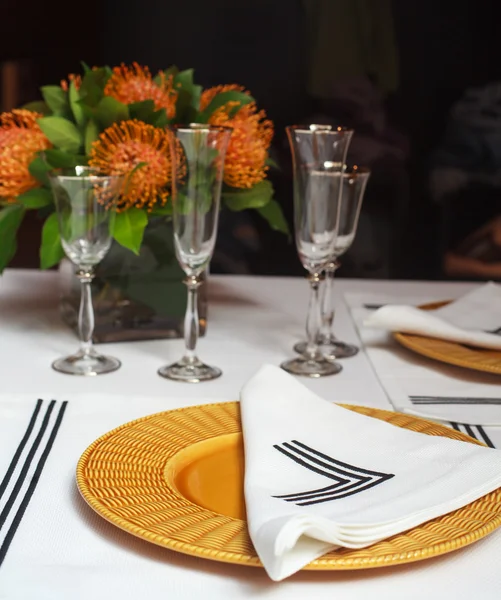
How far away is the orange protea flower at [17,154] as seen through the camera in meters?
1.10

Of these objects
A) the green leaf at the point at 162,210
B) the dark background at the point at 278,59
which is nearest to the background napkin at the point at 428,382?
the green leaf at the point at 162,210

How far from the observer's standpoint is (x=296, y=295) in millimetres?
1470

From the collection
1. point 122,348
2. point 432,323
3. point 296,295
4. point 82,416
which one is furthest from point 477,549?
point 296,295

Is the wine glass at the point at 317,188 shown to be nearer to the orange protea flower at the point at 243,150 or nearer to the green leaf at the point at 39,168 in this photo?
the orange protea flower at the point at 243,150

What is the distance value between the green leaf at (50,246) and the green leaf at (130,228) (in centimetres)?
7

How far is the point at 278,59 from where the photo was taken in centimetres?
254

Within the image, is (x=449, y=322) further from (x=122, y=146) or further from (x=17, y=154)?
(x=17, y=154)

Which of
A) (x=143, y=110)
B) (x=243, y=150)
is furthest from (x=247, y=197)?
(x=143, y=110)

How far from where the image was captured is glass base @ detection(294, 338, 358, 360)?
45.3 inches

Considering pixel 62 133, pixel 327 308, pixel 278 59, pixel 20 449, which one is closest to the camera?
pixel 20 449

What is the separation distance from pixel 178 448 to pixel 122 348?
418 mm

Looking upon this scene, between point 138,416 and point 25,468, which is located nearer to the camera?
point 25,468

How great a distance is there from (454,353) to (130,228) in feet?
1.31

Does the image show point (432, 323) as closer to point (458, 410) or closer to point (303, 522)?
point (458, 410)
